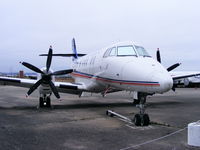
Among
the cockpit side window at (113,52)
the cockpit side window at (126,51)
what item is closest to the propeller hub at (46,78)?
the cockpit side window at (113,52)

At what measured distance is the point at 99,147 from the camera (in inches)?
246

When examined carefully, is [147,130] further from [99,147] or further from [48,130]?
[48,130]

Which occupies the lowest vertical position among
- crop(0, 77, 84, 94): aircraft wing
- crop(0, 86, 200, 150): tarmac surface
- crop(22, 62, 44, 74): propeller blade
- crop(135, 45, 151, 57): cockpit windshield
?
crop(0, 86, 200, 150): tarmac surface

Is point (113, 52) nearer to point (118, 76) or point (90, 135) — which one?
point (118, 76)

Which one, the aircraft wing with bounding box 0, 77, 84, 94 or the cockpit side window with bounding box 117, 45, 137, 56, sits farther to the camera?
the aircraft wing with bounding box 0, 77, 84, 94

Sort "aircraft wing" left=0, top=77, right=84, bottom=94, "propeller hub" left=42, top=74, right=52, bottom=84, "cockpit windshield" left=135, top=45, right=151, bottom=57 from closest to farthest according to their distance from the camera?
1. "cockpit windshield" left=135, top=45, right=151, bottom=57
2. "propeller hub" left=42, top=74, right=52, bottom=84
3. "aircraft wing" left=0, top=77, right=84, bottom=94

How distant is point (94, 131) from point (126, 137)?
4.26ft

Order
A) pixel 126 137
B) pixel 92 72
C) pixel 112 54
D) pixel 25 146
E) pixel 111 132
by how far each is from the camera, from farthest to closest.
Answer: pixel 92 72, pixel 112 54, pixel 111 132, pixel 126 137, pixel 25 146

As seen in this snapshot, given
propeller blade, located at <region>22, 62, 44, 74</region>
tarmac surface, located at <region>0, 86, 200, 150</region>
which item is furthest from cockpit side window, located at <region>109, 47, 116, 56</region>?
propeller blade, located at <region>22, 62, 44, 74</region>

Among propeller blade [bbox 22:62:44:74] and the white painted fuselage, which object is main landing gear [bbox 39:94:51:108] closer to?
propeller blade [bbox 22:62:44:74]

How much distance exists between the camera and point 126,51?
12.1 m

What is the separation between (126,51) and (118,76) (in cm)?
142

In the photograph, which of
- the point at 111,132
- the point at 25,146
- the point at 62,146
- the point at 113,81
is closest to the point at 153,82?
the point at 111,132

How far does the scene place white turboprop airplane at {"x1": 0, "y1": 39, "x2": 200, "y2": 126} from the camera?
9102 millimetres
